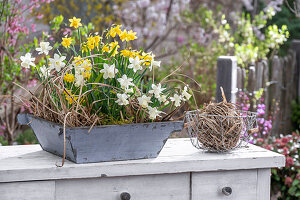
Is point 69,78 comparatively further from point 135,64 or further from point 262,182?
point 262,182

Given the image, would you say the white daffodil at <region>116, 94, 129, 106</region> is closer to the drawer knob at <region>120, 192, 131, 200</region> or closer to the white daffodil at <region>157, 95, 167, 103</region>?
the white daffodil at <region>157, 95, 167, 103</region>

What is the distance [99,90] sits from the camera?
177cm

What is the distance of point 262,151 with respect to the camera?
78.8 inches

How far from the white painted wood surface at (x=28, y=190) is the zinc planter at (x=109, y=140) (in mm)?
A: 142

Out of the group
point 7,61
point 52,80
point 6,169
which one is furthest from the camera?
point 7,61

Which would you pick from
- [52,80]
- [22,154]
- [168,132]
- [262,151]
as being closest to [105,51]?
[52,80]

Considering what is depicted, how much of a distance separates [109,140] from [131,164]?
121mm

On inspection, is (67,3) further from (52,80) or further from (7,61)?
(52,80)

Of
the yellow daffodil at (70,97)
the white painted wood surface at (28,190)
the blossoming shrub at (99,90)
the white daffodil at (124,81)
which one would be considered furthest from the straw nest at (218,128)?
the white painted wood surface at (28,190)

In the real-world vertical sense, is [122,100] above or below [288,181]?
above

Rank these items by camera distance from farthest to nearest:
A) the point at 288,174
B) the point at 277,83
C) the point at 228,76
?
1. the point at 277,83
2. the point at 288,174
3. the point at 228,76

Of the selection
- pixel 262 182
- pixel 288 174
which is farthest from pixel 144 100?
pixel 288 174

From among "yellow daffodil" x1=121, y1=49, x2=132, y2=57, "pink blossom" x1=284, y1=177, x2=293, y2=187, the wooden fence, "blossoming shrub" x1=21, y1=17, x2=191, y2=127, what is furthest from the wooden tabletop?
the wooden fence

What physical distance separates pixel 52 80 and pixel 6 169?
1.22 ft
